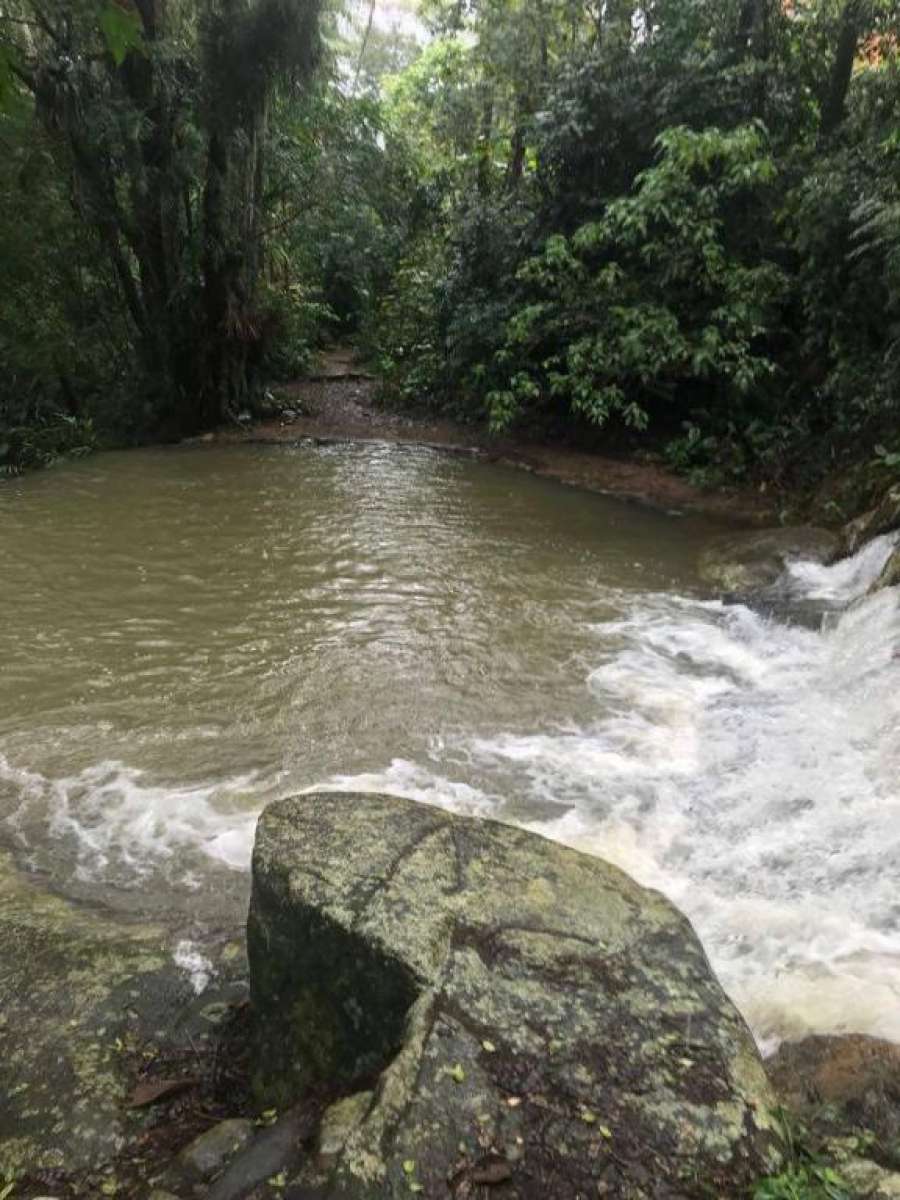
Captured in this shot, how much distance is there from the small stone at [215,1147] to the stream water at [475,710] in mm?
897

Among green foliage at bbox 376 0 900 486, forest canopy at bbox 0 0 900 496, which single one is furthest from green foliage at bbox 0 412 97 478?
green foliage at bbox 376 0 900 486

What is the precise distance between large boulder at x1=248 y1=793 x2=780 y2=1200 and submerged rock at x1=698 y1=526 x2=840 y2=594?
5.46m

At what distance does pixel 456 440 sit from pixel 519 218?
330 cm

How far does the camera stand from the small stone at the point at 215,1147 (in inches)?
84.7

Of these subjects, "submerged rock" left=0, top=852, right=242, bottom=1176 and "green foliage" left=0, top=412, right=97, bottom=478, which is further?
"green foliage" left=0, top=412, right=97, bottom=478

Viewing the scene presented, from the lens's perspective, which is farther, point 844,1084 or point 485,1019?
point 844,1084

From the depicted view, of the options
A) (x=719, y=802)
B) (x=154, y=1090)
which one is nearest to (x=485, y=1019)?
(x=154, y=1090)

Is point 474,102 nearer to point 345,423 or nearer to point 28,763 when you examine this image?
point 345,423

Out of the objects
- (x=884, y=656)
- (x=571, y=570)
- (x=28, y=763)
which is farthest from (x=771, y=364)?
(x=28, y=763)

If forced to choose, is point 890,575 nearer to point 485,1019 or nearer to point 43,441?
point 485,1019

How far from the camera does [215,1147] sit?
2217 millimetres

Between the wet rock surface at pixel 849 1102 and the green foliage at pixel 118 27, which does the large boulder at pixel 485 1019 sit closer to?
the wet rock surface at pixel 849 1102

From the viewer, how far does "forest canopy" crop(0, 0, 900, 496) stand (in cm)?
997

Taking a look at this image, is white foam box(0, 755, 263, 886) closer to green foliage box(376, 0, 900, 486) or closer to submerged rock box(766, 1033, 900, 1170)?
submerged rock box(766, 1033, 900, 1170)
